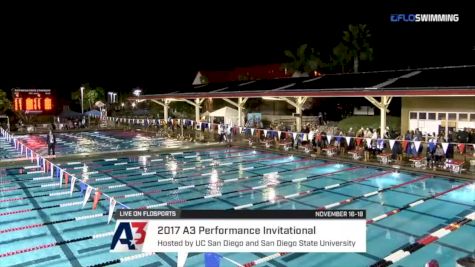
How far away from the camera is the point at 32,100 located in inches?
1447

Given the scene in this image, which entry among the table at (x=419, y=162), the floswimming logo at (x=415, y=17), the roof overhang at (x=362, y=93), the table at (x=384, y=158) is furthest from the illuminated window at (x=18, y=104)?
the table at (x=419, y=162)

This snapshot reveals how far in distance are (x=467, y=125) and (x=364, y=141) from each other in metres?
5.02

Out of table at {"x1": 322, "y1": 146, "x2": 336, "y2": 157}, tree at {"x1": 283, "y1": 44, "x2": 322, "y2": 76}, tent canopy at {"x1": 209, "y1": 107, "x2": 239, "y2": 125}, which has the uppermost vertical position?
tree at {"x1": 283, "y1": 44, "x2": 322, "y2": 76}

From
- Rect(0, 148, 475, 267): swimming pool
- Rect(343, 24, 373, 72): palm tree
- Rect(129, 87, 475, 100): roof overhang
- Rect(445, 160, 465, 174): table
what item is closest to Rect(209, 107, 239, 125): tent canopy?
Rect(129, 87, 475, 100): roof overhang

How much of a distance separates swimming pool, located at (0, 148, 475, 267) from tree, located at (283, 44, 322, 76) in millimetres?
21449

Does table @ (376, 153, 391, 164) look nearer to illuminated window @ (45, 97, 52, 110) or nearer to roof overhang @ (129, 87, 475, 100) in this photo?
roof overhang @ (129, 87, 475, 100)

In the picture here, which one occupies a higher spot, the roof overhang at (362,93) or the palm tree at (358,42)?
the palm tree at (358,42)

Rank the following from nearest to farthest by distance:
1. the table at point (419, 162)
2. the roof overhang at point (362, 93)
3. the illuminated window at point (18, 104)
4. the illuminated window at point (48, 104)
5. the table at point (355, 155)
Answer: the roof overhang at point (362, 93)
the table at point (419, 162)
the table at point (355, 155)
the illuminated window at point (18, 104)
the illuminated window at point (48, 104)

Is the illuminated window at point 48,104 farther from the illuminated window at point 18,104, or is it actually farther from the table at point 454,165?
the table at point 454,165

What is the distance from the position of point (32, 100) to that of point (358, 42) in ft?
105

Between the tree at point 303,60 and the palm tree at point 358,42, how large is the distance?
3327 mm

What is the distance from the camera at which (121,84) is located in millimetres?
69562

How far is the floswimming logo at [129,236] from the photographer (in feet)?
11.7

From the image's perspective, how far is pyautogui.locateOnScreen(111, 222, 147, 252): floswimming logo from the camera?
3566 mm
